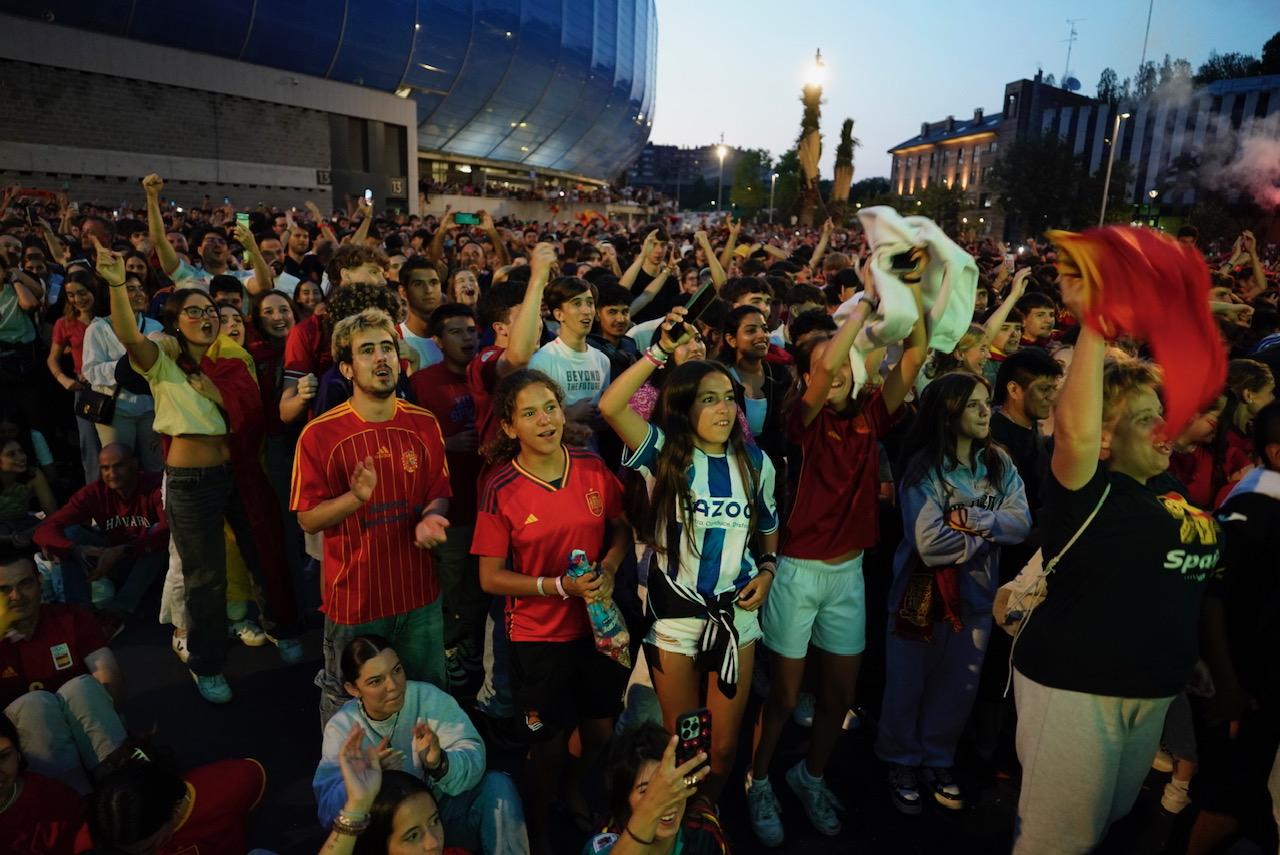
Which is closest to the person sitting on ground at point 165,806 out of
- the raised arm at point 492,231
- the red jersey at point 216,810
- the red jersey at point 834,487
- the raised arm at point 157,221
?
the red jersey at point 216,810

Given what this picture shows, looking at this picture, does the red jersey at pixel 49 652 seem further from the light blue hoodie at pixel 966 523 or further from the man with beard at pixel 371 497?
the light blue hoodie at pixel 966 523

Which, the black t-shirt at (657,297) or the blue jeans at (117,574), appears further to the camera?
the black t-shirt at (657,297)

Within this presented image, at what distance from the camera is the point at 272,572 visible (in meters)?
4.47

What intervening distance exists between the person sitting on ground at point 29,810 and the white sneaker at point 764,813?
2464mm

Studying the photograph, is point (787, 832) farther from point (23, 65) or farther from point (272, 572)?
point (23, 65)

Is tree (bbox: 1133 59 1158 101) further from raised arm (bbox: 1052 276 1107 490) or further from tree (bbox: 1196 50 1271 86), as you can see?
raised arm (bbox: 1052 276 1107 490)

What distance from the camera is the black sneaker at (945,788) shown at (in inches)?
135

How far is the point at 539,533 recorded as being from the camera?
113 inches

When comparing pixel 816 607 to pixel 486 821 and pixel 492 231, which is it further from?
pixel 492 231

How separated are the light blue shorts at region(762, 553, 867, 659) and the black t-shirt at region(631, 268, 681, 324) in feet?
13.4

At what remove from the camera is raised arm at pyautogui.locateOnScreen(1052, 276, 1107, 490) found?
1987 mm

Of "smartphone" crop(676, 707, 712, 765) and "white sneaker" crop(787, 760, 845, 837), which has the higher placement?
"smartphone" crop(676, 707, 712, 765)

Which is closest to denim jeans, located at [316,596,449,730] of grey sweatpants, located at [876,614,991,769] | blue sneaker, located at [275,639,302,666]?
blue sneaker, located at [275,639,302,666]

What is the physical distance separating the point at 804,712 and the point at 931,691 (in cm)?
84
